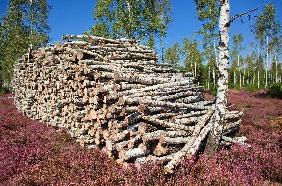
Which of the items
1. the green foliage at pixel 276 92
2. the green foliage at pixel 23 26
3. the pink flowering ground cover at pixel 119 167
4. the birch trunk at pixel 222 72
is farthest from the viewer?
the green foliage at pixel 23 26

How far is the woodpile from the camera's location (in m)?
9.76

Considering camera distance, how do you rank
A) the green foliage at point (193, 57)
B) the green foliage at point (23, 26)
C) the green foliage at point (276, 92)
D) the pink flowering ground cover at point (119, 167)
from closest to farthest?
the pink flowering ground cover at point (119, 167) < the green foliage at point (276, 92) < the green foliage at point (23, 26) < the green foliage at point (193, 57)

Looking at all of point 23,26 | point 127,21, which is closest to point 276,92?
point 127,21

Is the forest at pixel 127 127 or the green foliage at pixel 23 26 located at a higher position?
the green foliage at pixel 23 26

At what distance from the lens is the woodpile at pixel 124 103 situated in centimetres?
976

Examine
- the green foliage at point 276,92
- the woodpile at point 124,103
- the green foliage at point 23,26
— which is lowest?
the green foliage at point 276,92

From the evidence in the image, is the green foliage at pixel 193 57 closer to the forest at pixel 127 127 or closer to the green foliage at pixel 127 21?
the green foliage at pixel 127 21

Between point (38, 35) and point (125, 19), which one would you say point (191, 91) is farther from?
point (38, 35)

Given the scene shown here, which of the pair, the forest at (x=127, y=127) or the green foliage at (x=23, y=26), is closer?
the forest at (x=127, y=127)

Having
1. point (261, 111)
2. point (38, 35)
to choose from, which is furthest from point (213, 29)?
point (261, 111)

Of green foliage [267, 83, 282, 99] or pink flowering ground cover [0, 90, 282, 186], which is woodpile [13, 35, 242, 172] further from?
green foliage [267, 83, 282, 99]

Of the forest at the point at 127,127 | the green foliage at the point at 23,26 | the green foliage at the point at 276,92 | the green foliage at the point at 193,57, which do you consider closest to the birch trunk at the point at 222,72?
the forest at the point at 127,127

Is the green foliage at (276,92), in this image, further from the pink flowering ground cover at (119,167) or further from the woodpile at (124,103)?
the pink flowering ground cover at (119,167)

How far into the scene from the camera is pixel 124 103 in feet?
35.8
